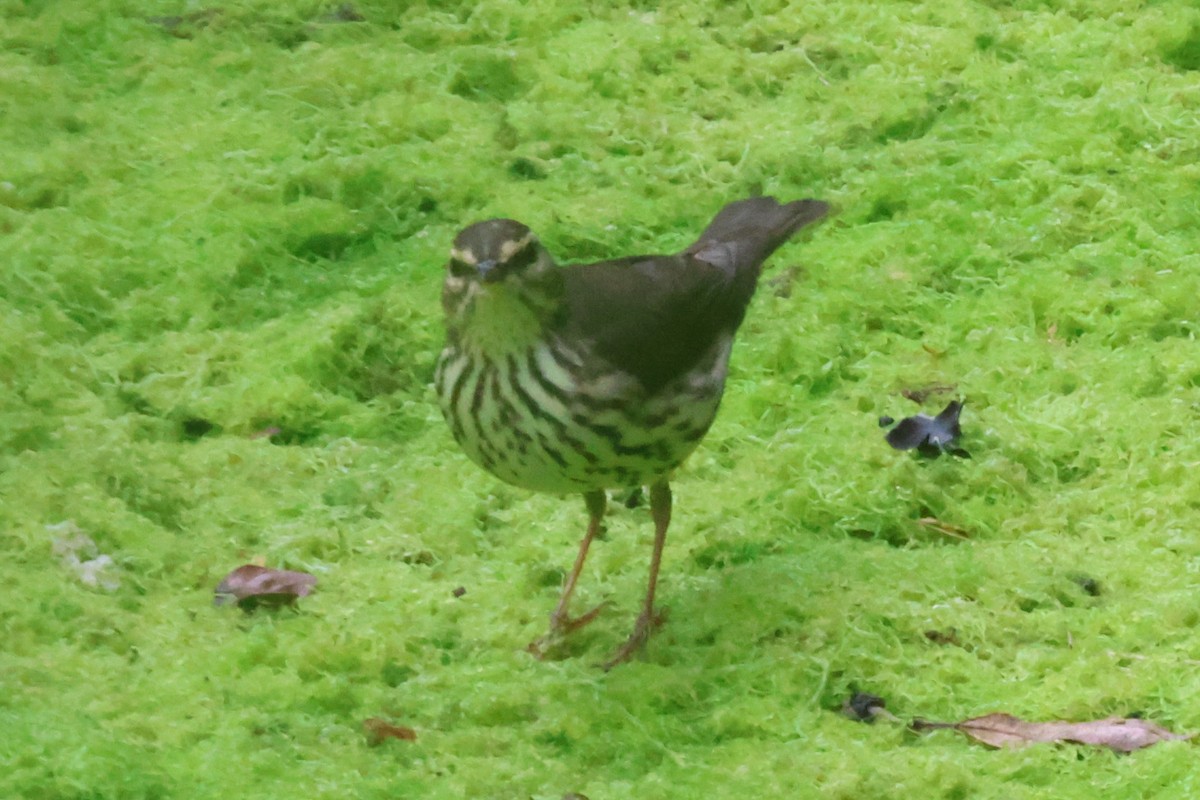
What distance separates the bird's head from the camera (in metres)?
3.32

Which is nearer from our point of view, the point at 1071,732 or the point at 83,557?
the point at 1071,732

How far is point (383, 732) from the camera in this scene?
3.31 meters

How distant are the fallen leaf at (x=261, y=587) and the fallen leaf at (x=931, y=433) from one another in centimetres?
156

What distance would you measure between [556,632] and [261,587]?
0.70m

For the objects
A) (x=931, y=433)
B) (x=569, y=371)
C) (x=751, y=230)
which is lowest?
(x=931, y=433)

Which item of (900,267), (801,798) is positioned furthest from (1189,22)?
(801,798)

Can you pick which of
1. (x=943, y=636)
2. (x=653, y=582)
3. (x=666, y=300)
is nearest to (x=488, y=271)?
(x=666, y=300)

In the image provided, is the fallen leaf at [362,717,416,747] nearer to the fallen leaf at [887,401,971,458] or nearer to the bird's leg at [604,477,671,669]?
the bird's leg at [604,477,671,669]

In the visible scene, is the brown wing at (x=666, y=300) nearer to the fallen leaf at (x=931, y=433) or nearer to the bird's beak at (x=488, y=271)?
the bird's beak at (x=488, y=271)

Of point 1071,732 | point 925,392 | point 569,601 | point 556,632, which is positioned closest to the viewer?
point 1071,732

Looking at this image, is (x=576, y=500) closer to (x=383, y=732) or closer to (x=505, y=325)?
(x=505, y=325)

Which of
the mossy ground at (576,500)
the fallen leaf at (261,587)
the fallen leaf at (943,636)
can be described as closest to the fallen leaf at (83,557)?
the mossy ground at (576,500)

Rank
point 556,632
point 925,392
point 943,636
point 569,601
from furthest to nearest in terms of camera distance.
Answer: point 925,392, point 569,601, point 556,632, point 943,636

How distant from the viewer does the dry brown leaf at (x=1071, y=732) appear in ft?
10.3
